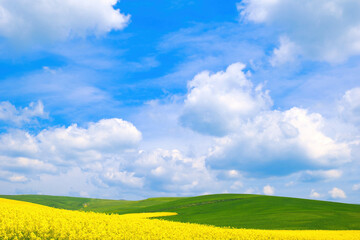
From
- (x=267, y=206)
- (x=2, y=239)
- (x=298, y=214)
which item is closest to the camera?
(x=2, y=239)

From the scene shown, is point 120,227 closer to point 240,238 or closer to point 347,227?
point 240,238

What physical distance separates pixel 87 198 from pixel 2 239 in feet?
425

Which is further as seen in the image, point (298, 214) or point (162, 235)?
point (298, 214)

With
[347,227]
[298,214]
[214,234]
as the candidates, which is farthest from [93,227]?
[298,214]

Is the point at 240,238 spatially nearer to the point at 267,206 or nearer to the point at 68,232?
the point at 68,232

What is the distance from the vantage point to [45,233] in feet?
47.5

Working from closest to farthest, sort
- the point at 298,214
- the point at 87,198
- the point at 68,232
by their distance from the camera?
the point at 68,232 < the point at 298,214 < the point at 87,198

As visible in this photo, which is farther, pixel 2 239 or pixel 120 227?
pixel 120 227

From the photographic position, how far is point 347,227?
33500 mm

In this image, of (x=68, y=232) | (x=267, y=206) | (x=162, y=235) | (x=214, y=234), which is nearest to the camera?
(x=68, y=232)

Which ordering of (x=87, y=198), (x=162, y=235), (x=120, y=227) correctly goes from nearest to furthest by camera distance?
(x=162, y=235)
(x=120, y=227)
(x=87, y=198)

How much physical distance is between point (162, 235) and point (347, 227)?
27.0m

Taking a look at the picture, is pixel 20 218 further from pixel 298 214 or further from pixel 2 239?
pixel 298 214

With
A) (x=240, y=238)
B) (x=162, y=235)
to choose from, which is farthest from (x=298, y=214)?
(x=162, y=235)
